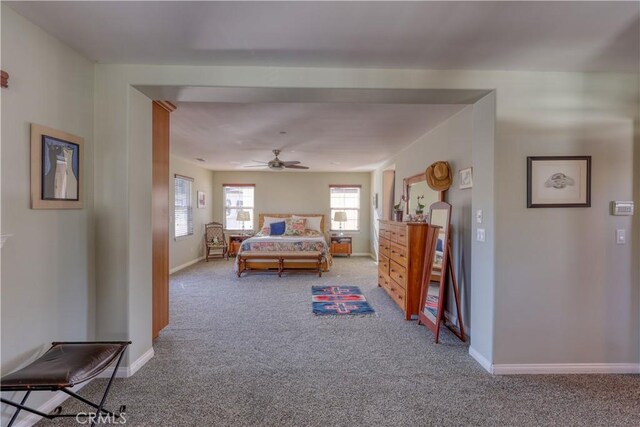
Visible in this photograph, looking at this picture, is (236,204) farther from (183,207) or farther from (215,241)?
(183,207)

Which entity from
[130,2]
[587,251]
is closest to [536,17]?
[587,251]

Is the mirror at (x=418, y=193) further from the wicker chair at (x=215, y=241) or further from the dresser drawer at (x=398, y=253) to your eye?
the wicker chair at (x=215, y=241)

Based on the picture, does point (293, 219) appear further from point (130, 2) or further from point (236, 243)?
point (130, 2)

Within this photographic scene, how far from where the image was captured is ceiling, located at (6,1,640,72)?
169cm

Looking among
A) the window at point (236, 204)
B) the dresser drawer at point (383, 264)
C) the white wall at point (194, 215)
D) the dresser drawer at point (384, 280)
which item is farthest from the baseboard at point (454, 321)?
the window at point (236, 204)

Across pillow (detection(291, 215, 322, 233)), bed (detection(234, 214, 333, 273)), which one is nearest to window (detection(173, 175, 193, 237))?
bed (detection(234, 214, 333, 273))

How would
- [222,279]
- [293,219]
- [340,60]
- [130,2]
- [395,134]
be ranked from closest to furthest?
[130,2]
[340,60]
[395,134]
[222,279]
[293,219]

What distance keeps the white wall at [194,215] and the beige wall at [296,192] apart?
1.14 feet

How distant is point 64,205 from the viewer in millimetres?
2100

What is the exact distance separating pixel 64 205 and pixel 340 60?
2236 mm

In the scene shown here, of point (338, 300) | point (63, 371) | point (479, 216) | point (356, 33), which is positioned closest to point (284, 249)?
point (338, 300)

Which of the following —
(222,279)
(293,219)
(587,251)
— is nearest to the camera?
(587,251)

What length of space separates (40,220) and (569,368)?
409cm

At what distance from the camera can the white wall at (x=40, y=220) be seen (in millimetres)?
1744
